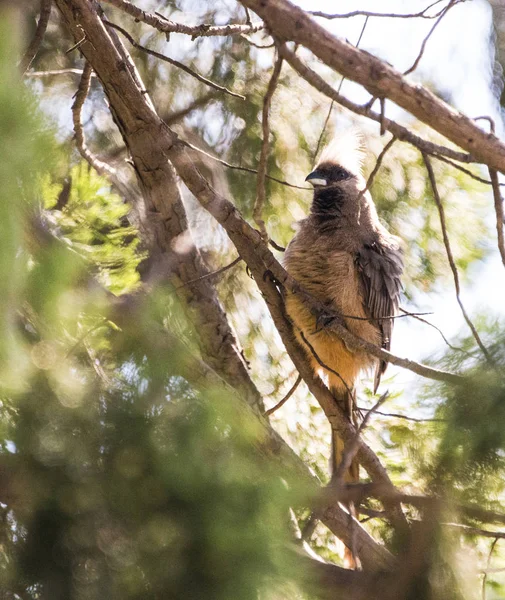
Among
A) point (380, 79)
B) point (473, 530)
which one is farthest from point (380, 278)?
point (473, 530)

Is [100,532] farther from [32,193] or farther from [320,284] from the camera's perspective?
[320,284]

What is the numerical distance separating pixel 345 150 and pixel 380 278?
101cm

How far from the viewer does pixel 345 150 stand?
4738 mm

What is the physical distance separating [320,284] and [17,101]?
3034 mm

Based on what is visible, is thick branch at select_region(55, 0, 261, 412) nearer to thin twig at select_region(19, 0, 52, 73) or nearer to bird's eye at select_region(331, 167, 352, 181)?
thin twig at select_region(19, 0, 52, 73)

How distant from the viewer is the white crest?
4684 millimetres

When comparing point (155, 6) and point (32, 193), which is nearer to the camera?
point (32, 193)

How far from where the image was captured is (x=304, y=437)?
473cm

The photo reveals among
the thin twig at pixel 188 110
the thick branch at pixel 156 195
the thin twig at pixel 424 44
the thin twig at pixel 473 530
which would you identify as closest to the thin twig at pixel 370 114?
the thin twig at pixel 424 44

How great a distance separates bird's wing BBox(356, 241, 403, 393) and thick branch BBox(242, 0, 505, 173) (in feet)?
5.84

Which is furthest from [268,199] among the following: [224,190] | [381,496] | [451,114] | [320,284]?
[381,496]

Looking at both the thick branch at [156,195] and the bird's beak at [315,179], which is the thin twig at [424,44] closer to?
the thick branch at [156,195]

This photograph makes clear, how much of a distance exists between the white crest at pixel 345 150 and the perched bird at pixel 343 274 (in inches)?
2.9

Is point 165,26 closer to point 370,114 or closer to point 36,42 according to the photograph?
point 36,42
